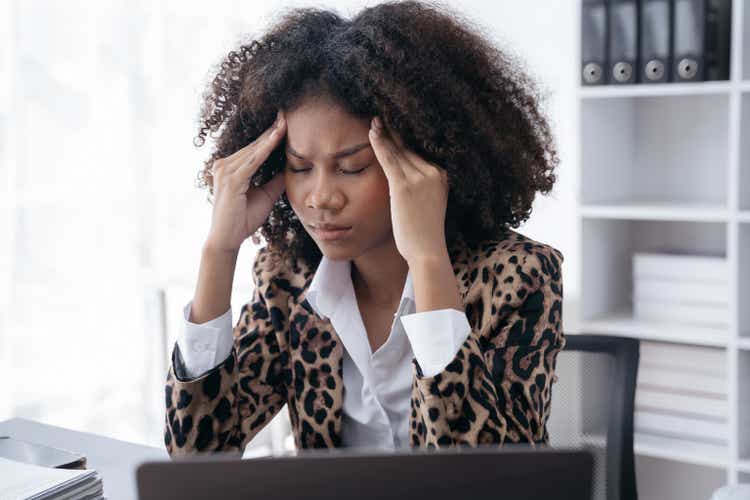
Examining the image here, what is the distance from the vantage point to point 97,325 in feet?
9.98

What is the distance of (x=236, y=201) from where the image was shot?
140 cm

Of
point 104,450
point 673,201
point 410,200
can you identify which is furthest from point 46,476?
point 673,201

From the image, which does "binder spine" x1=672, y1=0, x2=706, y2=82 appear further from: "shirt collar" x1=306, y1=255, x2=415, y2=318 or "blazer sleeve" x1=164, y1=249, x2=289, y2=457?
"blazer sleeve" x1=164, y1=249, x2=289, y2=457

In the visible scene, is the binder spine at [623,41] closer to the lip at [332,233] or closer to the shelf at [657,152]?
the shelf at [657,152]

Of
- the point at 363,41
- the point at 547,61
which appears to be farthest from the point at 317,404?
the point at 547,61

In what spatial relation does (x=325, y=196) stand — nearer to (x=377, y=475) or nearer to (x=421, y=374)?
(x=421, y=374)

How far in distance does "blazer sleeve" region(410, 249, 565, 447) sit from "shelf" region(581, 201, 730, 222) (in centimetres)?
96

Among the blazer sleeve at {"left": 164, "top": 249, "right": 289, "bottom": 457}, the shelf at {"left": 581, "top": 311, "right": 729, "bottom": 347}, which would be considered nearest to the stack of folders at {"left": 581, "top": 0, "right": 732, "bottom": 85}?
the shelf at {"left": 581, "top": 311, "right": 729, "bottom": 347}

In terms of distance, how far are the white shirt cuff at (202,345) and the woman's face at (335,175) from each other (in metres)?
0.21

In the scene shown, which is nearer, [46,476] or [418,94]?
[46,476]

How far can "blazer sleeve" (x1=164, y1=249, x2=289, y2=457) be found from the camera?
1.33 m

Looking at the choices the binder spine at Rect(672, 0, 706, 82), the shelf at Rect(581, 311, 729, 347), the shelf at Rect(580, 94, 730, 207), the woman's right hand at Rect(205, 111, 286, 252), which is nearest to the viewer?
the woman's right hand at Rect(205, 111, 286, 252)

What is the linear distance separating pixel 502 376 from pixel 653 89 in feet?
3.95

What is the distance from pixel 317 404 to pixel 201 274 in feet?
0.90
